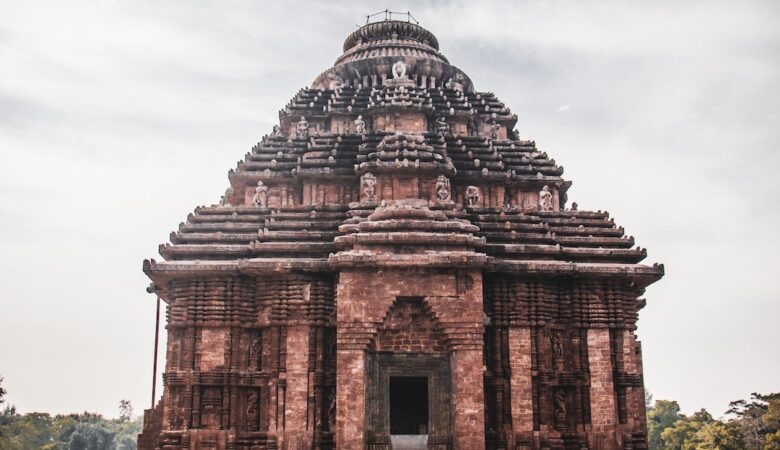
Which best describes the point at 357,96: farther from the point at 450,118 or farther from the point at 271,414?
the point at 271,414

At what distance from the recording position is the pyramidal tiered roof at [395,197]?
16469 millimetres

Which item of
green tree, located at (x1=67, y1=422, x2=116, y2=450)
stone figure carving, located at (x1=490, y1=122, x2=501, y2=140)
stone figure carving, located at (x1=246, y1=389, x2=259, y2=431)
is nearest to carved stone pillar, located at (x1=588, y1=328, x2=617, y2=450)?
stone figure carving, located at (x1=246, y1=389, x2=259, y2=431)

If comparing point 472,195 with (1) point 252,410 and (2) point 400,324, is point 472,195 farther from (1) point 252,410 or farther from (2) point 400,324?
(1) point 252,410

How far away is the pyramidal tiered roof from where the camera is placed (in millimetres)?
16469

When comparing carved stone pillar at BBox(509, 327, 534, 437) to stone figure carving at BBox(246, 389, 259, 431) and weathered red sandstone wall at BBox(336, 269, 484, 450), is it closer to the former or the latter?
weathered red sandstone wall at BBox(336, 269, 484, 450)

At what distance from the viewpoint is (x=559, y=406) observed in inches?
651

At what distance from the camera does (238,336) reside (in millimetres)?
16547

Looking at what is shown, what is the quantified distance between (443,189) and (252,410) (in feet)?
22.0

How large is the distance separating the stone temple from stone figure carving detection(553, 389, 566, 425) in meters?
0.03

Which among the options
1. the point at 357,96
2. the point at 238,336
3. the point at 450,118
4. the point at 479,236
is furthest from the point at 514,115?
the point at 238,336

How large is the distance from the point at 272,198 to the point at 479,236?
19.9ft

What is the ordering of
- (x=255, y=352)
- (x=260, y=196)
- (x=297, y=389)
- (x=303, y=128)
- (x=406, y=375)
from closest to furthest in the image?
(x=406, y=375)
(x=297, y=389)
(x=255, y=352)
(x=260, y=196)
(x=303, y=128)

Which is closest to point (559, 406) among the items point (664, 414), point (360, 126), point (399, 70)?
point (360, 126)

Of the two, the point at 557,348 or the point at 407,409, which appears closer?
the point at 557,348
